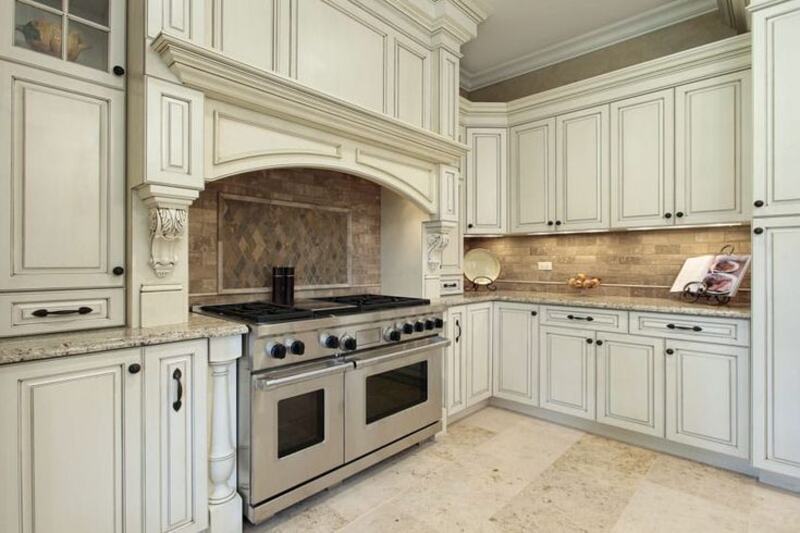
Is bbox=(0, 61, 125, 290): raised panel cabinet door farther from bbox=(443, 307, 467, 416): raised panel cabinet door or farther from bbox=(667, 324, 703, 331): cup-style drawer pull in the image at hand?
bbox=(667, 324, 703, 331): cup-style drawer pull

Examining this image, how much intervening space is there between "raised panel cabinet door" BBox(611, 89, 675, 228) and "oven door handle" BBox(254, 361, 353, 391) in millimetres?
2491

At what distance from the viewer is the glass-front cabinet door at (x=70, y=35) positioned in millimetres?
1652

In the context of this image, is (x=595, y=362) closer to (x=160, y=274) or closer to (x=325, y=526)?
(x=325, y=526)

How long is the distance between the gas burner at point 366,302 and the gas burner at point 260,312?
26 cm

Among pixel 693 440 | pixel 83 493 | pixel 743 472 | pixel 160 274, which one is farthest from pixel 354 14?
pixel 743 472

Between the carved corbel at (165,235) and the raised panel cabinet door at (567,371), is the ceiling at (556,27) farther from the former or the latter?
the carved corbel at (165,235)

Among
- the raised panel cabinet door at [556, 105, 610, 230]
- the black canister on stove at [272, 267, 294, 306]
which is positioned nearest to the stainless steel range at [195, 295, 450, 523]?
the black canister on stove at [272, 267, 294, 306]

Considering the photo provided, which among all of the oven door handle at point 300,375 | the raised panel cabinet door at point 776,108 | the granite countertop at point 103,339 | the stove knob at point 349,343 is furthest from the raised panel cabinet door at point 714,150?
the granite countertop at point 103,339

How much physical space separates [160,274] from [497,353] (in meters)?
2.68

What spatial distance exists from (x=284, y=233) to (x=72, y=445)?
1.62 metres

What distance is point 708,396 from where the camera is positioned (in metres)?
2.67

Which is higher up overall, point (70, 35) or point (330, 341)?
point (70, 35)

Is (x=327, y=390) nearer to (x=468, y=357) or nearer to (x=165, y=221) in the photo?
(x=165, y=221)

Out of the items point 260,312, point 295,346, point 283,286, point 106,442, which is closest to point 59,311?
point 106,442
